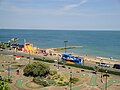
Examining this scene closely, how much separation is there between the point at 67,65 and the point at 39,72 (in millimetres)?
16657

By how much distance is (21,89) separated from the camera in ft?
134

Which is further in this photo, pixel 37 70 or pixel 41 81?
pixel 37 70

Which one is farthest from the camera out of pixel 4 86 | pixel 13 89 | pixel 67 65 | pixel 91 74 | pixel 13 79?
pixel 67 65

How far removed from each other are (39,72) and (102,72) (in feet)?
54.2

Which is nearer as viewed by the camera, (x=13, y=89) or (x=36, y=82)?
(x=13, y=89)

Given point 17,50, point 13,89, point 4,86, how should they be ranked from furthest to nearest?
point 17,50
point 13,89
point 4,86

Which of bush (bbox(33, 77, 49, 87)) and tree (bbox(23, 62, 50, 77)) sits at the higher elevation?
tree (bbox(23, 62, 50, 77))

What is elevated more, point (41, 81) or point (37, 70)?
point (37, 70)

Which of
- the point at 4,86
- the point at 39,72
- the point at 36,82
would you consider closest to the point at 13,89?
the point at 36,82

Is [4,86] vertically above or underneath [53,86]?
above

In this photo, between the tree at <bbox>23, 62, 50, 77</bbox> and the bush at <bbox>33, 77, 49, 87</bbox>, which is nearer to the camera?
the bush at <bbox>33, 77, 49, 87</bbox>

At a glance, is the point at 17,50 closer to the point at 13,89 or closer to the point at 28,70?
the point at 28,70

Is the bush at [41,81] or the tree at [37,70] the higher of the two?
the tree at [37,70]

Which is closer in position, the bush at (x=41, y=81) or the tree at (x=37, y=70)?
the bush at (x=41, y=81)
